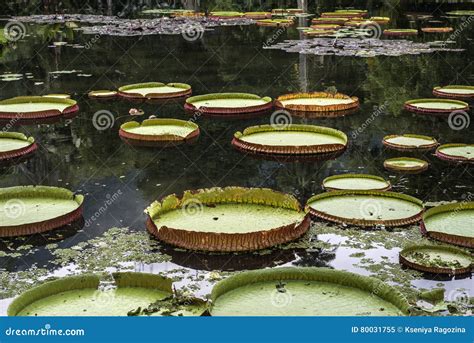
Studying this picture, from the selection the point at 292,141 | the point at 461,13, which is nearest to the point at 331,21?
the point at 461,13

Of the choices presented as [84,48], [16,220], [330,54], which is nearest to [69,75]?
[84,48]

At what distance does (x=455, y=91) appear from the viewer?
14289 millimetres

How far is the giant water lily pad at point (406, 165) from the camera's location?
948cm

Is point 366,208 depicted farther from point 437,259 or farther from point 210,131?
point 210,131

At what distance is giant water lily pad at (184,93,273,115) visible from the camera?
43.0 ft

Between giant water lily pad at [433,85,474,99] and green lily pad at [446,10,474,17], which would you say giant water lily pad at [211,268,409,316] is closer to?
giant water lily pad at [433,85,474,99]

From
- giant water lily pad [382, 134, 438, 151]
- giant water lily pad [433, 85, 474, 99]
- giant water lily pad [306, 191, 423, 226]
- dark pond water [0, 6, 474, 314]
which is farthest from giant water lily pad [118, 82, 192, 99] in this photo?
giant water lily pad [306, 191, 423, 226]

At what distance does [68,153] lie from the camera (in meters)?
10.9

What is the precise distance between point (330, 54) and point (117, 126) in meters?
9.14

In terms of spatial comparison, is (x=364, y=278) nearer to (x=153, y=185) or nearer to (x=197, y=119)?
(x=153, y=185)

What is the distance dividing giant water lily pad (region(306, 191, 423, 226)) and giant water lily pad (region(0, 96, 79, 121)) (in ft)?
22.2

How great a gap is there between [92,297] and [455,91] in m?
10.5

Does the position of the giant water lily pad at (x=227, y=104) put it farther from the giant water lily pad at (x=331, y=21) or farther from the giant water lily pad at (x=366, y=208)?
the giant water lily pad at (x=331, y=21)

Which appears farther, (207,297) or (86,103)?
(86,103)
